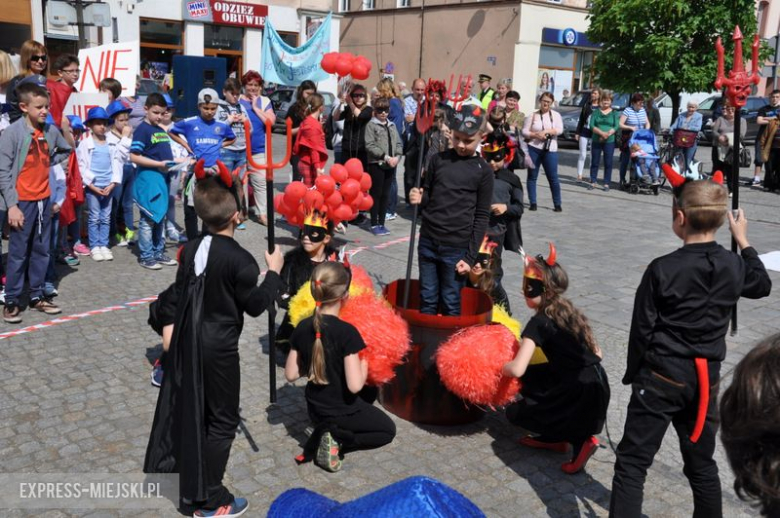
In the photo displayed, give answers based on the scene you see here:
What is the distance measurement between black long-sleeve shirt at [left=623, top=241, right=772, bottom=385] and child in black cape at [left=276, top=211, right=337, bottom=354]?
285 centimetres

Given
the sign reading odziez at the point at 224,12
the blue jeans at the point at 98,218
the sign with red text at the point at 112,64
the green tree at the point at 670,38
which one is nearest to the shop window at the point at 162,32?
the sign reading odziez at the point at 224,12

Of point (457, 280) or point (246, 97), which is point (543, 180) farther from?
point (457, 280)

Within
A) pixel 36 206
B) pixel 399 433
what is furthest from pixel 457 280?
pixel 36 206

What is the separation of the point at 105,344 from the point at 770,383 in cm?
573

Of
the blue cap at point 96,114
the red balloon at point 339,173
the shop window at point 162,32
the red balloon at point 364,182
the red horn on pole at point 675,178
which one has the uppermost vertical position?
the shop window at point 162,32

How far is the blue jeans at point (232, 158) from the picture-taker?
1033cm

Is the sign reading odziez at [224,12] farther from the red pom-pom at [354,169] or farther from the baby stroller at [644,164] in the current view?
the red pom-pom at [354,169]

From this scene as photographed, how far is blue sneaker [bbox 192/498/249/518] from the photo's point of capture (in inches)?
153

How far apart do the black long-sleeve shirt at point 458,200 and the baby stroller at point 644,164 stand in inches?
418

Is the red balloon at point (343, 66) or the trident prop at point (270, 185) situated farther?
the red balloon at point (343, 66)

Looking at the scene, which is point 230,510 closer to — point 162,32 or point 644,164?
point 644,164

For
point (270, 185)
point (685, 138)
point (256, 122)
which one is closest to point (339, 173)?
point (270, 185)

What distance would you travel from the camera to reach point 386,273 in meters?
8.77

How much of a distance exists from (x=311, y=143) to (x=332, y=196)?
4.14 meters
